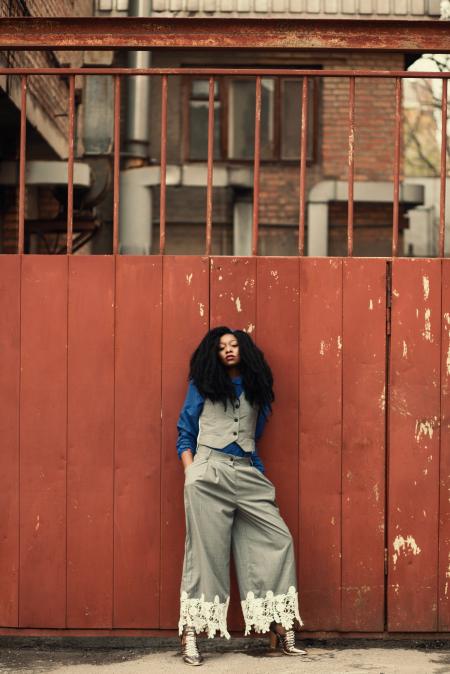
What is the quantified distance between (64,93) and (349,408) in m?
6.87

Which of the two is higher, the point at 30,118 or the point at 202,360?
the point at 30,118

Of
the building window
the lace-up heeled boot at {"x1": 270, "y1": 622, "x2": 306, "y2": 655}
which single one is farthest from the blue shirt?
the building window

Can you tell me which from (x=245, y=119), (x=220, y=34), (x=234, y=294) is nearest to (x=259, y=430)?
(x=234, y=294)

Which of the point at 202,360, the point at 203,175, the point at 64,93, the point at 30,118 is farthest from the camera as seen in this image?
the point at 203,175

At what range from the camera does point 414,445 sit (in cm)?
570

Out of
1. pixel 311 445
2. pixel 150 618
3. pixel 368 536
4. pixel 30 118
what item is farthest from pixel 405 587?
pixel 30 118

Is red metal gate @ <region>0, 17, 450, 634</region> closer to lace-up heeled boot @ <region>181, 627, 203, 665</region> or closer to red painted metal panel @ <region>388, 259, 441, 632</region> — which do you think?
red painted metal panel @ <region>388, 259, 441, 632</region>

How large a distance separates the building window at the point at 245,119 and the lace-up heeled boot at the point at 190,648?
917cm

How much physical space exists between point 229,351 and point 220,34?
1758 millimetres

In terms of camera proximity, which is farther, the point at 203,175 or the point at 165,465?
the point at 203,175

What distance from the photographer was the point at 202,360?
5.43m

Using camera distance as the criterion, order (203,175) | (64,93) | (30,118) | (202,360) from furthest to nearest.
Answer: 1. (203,175)
2. (64,93)
3. (30,118)
4. (202,360)

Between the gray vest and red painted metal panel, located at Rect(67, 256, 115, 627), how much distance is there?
2.04ft

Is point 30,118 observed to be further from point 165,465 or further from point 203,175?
point 165,465
